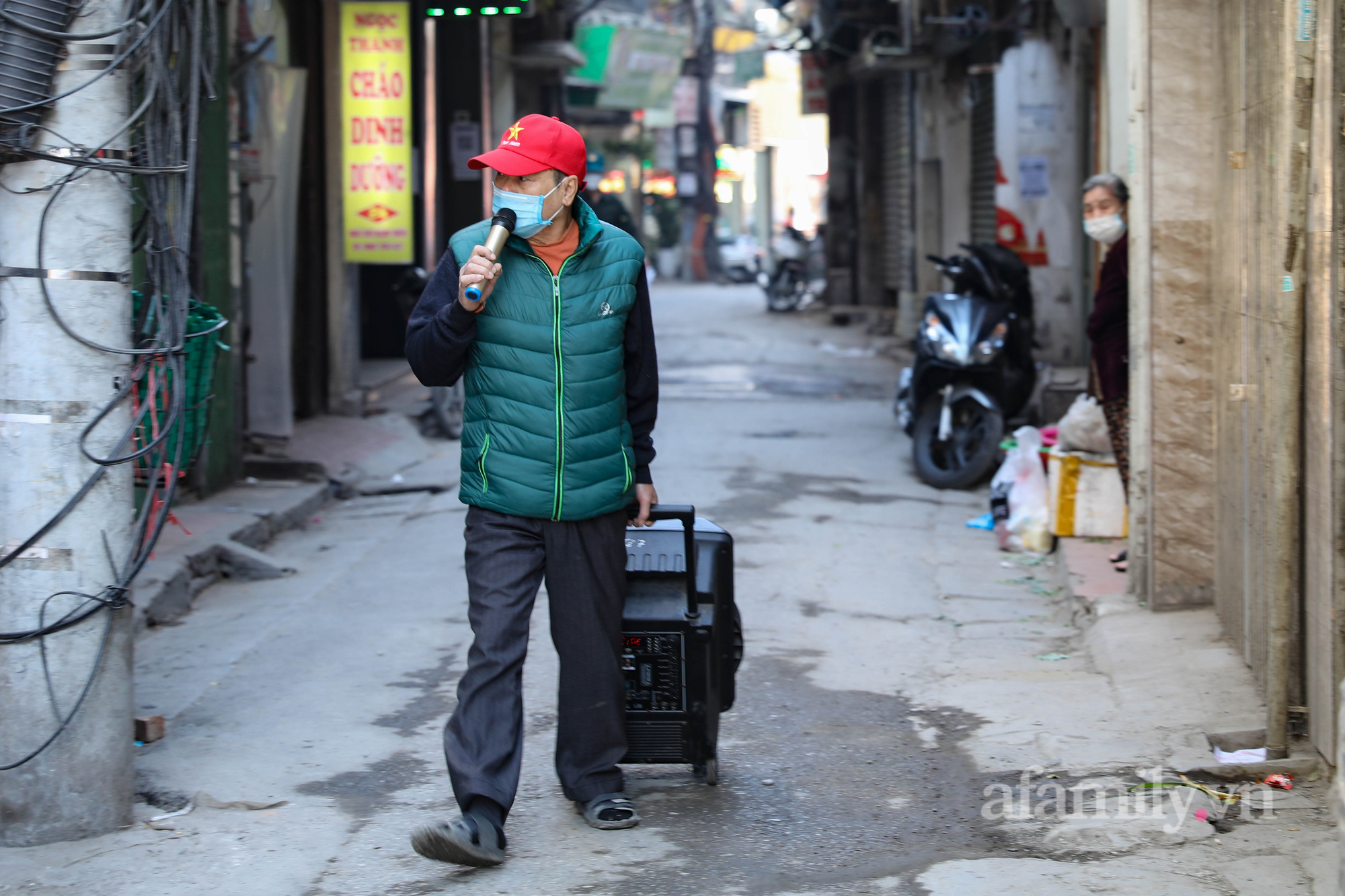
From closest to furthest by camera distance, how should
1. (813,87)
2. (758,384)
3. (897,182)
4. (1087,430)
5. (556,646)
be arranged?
(556,646), (1087,430), (758,384), (897,182), (813,87)

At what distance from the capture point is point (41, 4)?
3.49 meters

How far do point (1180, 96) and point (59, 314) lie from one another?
3.93 m

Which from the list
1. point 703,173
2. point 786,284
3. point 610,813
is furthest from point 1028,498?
point 703,173

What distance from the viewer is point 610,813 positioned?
3.73 m

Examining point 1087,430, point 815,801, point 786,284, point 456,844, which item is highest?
point 786,284

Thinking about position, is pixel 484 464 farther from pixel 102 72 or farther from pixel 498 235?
pixel 102 72

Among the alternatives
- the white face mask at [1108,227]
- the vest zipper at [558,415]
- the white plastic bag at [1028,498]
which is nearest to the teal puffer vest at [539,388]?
the vest zipper at [558,415]

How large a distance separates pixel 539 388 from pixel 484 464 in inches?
9.3

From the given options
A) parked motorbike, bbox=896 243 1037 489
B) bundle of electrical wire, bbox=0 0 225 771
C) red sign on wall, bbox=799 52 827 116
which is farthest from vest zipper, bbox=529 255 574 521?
red sign on wall, bbox=799 52 827 116

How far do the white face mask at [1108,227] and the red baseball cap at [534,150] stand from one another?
11.0ft

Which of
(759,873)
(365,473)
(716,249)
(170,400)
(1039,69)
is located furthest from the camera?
(716,249)

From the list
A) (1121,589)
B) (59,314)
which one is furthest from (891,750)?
(59,314)

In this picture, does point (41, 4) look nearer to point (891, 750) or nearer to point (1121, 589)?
point (891, 750)

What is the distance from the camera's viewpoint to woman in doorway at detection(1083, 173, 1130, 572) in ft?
20.4
